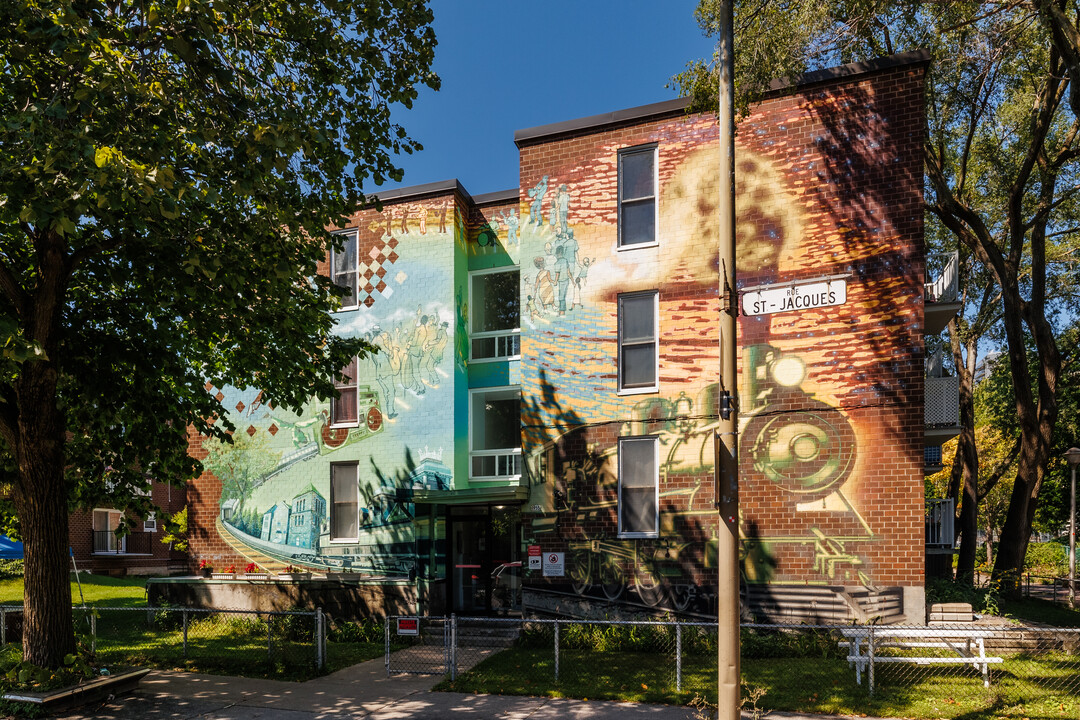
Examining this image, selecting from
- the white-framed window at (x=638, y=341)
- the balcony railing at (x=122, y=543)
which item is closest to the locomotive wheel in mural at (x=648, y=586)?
the white-framed window at (x=638, y=341)

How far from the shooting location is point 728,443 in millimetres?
6902

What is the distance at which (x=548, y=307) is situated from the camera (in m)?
16.0

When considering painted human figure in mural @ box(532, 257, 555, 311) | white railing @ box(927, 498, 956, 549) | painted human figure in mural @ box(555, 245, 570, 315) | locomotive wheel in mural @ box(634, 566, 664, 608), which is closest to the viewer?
locomotive wheel in mural @ box(634, 566, 664, 608)

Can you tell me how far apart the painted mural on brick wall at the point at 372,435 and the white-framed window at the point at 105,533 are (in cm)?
1729

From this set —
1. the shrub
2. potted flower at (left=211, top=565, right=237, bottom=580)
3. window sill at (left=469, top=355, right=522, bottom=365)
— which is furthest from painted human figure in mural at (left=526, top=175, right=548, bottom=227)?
the shrub

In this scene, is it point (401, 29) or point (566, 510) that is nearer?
point (401, 29)

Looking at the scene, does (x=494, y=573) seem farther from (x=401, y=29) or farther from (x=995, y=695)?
(x=401, y=29)

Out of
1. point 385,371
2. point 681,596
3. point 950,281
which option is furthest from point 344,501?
point 950,281

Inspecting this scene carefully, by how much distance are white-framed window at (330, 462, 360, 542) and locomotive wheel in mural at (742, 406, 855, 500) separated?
9130mm

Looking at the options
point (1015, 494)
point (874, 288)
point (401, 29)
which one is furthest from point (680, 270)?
point (1015, 494)

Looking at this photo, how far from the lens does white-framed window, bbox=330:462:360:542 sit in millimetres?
17969

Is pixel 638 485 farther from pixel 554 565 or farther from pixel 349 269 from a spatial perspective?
pixel 349 269

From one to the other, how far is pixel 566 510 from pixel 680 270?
208 inches

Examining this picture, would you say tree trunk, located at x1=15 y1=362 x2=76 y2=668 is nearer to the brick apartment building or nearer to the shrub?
the shrub
